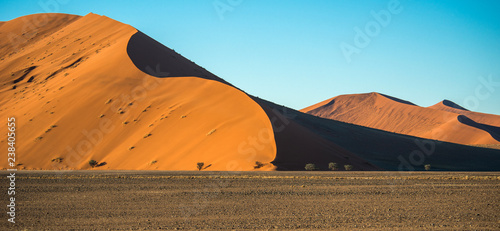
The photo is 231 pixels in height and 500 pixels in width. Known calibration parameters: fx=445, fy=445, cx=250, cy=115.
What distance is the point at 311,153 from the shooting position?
118 ft

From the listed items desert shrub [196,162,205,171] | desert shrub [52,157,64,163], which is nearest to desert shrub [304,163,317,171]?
desert shrub [196,162,205,171]

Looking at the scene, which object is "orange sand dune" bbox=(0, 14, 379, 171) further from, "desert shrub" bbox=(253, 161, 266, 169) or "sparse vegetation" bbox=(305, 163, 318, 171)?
"sparse vegetation" bbox=(305, 163, 318, 171)

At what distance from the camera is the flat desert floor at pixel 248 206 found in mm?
11609

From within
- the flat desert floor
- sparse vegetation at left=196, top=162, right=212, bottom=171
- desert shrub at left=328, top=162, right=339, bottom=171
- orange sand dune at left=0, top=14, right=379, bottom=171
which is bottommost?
desert shrub at left=328, top=162, right=339, bottom=171

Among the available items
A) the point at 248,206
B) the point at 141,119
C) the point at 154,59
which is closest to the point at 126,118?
the point at 141,119

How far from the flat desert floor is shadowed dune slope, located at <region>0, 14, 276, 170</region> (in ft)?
39.6

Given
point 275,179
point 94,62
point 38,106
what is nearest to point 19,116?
point 38,106

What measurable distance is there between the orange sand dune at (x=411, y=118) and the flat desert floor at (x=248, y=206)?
9300 centimetres

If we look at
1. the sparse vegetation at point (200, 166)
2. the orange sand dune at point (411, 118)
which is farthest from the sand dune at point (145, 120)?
the orange sand dune at point (411, 118)

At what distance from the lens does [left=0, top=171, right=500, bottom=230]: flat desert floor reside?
11.6 meters

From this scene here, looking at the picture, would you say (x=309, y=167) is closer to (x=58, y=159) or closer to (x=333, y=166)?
(x=333, y=166)

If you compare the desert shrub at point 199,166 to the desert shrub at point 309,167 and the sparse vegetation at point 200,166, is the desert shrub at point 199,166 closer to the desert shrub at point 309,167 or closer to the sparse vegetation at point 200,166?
the sparse vegetation at point 200,166

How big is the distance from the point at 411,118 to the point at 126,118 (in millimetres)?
104310

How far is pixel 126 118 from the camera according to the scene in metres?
43.5
